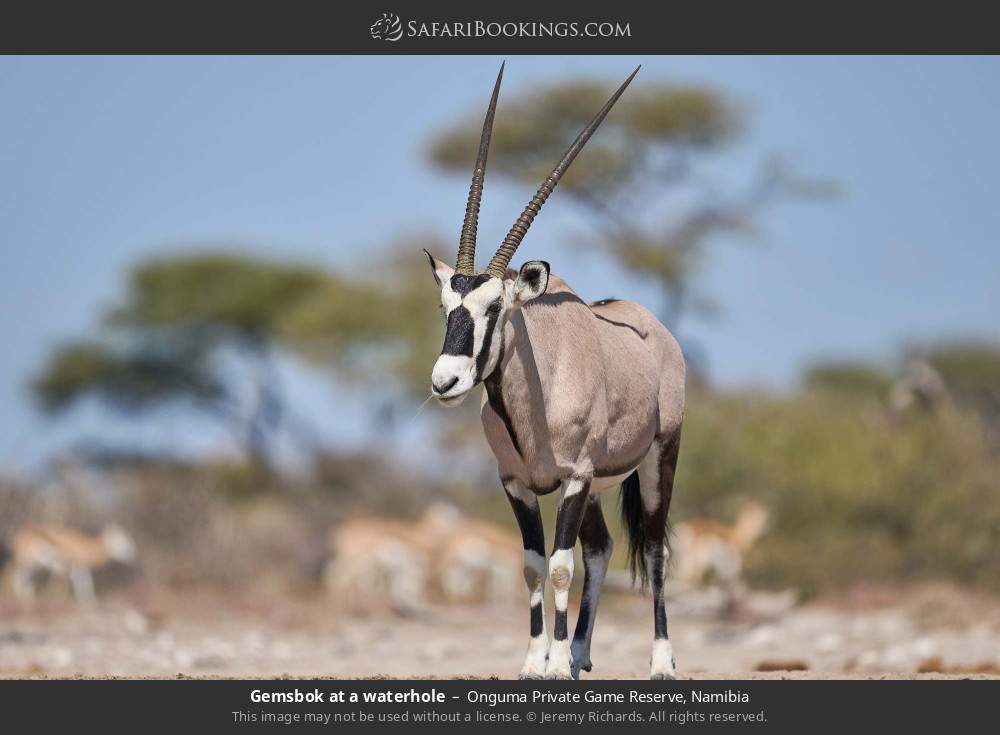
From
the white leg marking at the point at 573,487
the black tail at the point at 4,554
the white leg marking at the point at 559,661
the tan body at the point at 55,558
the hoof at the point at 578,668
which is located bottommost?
the white leg marking at the point at 559,661

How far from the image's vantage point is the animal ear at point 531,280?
763 cm

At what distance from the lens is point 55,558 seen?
18.5 m

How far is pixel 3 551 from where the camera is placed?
1989 cm

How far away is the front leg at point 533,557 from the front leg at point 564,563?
3.9 inches

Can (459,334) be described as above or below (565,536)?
above

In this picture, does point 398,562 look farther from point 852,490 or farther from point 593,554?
point 593,554

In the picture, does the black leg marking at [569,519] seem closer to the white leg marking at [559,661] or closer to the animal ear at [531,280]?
the white leg marking at [559,661]

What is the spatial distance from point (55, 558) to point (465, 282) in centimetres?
1234

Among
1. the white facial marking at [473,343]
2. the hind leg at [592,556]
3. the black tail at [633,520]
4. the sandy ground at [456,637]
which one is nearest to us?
the white facial marking at [473,343]

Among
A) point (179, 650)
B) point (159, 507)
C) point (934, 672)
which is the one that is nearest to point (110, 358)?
point (159, 507)

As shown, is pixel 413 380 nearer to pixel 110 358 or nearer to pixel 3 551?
pixel 110 358

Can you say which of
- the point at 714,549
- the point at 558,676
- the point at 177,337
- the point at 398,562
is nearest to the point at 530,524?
the point at 558,676

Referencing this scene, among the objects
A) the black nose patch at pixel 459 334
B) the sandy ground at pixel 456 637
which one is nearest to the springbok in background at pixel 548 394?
the black nose patch at pixel 459 334

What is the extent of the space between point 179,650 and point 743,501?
873cm
